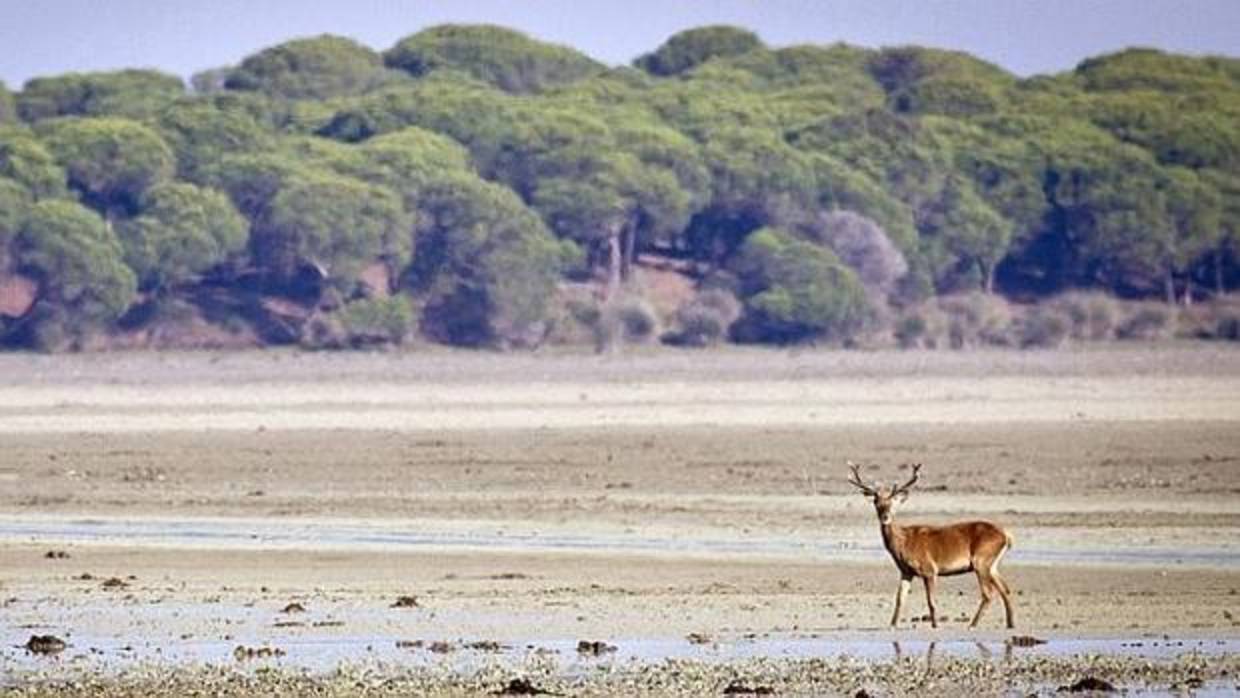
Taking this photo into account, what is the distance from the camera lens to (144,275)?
63219 mm

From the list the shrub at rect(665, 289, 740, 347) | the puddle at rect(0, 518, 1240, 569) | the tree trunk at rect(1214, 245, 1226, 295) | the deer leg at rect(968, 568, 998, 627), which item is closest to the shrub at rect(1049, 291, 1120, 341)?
the tree trunk at rect(1214, 245, 1226, 295)

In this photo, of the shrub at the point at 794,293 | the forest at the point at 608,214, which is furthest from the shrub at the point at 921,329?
the shrub at the point at 794,293

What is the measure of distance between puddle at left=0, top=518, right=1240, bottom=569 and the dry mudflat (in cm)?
8

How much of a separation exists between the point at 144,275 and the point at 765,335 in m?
12.5

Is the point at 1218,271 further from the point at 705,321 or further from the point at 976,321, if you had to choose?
the point at 705,321

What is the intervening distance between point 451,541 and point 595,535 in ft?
4.11

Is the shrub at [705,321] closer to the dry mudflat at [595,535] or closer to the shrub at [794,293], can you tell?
the shrub at [794,293]

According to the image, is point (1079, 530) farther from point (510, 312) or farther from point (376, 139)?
point (376, 139)

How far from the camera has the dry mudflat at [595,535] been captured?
677 inches

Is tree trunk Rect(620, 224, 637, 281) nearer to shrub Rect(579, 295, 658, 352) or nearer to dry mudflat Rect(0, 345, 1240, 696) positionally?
shrub Rect(579, 295, 658, 352)

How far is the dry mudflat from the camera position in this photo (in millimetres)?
17203

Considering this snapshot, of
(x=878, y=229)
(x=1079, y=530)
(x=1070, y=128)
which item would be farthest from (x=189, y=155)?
(x=1079, y=530)

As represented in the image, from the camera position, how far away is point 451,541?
25.3m

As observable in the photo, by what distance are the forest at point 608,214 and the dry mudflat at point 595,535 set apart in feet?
38.5
